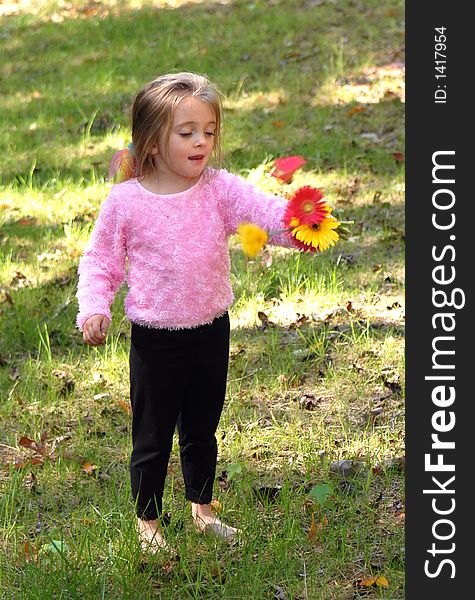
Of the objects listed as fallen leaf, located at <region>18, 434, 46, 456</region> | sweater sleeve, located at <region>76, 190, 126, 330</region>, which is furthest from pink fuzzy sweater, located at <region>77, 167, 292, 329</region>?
fallen leaf, located at <region>18, 434, 46, 456</region>

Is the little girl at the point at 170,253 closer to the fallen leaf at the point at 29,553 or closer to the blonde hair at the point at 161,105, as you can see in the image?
the blonde hair at the point at 161,105

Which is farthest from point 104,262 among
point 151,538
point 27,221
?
point 27,221

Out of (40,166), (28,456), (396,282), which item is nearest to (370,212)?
(396,282)

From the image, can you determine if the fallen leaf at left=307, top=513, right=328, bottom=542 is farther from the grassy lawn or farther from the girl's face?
the girl's face

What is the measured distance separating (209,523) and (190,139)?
1267 millimetres

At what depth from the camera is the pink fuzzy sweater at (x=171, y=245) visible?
2998 mm

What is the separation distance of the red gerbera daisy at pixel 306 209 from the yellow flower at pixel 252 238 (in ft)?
0.28

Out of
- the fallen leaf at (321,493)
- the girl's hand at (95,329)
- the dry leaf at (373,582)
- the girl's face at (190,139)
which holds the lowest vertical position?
the dry leaf at (373,582)

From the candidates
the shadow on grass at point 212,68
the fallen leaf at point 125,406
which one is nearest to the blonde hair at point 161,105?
the fallen leaf at point 125,406

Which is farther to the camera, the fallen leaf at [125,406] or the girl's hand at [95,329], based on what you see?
the fallen leaf at [125,406]

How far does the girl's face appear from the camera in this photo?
116 inches

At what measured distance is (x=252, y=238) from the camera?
9.68 ft

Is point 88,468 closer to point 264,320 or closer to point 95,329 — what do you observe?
point 95,329

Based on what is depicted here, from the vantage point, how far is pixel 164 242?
2.99m
